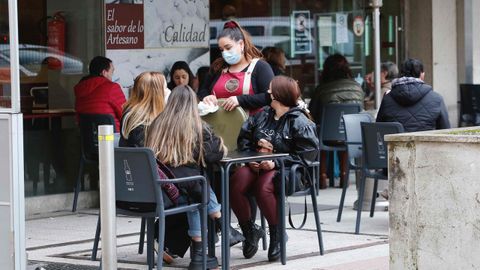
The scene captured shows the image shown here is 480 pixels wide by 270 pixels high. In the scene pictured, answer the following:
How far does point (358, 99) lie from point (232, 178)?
5752 millimetres

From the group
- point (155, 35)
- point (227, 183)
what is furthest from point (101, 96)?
point (227, 183)

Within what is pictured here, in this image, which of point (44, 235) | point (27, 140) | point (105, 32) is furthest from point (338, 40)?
point (44, 235)

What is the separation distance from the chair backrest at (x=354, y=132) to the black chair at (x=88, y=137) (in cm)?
248

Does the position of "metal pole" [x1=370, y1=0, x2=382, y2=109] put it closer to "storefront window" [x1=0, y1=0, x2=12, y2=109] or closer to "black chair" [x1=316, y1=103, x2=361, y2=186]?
"black chair" [x1=316, y1=103, x2=361, y2=186]

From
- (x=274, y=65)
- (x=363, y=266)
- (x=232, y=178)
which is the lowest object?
(x=363, y=266)

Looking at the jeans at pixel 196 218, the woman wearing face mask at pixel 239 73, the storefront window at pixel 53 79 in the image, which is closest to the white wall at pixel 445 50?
the storefront window at pixel 53 79

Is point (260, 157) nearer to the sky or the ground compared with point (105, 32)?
A: nearer to the ground

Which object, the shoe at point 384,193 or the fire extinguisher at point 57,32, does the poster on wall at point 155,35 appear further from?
the shoe at point 384,193

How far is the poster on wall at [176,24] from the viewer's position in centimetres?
1297

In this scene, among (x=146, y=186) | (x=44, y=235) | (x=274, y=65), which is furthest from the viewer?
(x=274, y=65)

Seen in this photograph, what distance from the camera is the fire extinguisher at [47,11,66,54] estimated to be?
39.8 feet

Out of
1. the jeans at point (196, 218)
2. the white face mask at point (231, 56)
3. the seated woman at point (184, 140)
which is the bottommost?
the jeans at point (196, 218)

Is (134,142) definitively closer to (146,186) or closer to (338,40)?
(146,186)

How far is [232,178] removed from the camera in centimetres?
895
